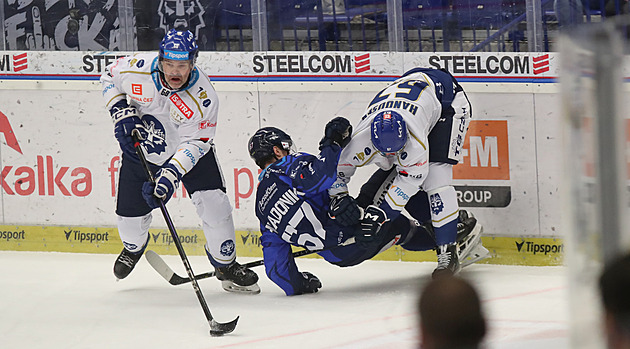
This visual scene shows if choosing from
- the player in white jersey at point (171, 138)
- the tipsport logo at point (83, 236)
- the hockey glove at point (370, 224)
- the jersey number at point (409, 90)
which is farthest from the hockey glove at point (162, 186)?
the tipsport logo at point (83, 236)

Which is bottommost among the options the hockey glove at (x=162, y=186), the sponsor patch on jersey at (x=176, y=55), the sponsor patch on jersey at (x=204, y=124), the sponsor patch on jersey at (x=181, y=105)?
the hockey glove at (x=162, y=186)

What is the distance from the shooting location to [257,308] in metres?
4.28

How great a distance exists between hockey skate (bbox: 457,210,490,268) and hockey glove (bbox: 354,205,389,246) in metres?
0.53

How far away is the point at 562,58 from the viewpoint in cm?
171

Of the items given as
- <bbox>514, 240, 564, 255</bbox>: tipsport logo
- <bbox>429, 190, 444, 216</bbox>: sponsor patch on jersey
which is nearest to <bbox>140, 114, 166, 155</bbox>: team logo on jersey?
<bbox>429, 190, 444, 216</bbox>: sponsor patch on jersey

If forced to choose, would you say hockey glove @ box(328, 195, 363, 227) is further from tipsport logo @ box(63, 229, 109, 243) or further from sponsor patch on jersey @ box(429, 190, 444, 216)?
tipsport logo @ box(63, 229, 109, 243)

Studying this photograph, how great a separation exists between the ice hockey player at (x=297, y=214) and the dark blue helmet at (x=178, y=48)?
18.6 inches

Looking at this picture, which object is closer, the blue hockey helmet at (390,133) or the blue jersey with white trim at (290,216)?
the blue hockey helmet at (390,133)

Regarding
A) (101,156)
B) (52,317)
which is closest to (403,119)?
(52,317)

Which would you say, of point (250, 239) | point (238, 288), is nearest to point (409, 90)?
point (238, 288)

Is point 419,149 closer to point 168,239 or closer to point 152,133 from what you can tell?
point 152,133

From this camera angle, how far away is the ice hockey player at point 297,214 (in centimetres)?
424

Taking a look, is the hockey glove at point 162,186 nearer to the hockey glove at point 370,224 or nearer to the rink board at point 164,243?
the hockey glove at point 370,224

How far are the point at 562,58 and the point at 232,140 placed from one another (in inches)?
147
